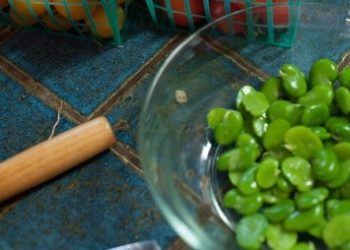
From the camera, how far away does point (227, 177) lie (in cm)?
65

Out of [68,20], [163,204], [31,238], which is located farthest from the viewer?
[68,20]

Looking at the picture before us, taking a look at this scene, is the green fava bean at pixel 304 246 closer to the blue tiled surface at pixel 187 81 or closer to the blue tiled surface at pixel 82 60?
the blue tiled surface at pixel 187 81

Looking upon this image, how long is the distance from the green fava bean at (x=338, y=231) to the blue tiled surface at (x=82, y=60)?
0.37m

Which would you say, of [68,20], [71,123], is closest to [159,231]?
[71,123]

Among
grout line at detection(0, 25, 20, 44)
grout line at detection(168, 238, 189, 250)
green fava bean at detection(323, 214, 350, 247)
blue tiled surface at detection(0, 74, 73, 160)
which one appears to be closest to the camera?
green fava bean at detection(323, 214, 350, 247)

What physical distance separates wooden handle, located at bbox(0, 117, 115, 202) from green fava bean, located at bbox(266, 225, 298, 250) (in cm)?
24

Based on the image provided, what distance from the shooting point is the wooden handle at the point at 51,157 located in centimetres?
65

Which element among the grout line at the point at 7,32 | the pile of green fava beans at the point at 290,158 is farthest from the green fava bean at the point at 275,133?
the grout line at the point at 7,32

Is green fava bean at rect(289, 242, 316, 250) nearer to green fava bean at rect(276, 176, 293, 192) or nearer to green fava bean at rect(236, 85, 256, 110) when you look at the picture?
green fava bean at rect(276, 176, 293, 192)

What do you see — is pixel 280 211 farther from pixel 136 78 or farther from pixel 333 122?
pixel 136 78

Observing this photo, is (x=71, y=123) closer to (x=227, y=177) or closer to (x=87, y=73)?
(x=87, y=73)

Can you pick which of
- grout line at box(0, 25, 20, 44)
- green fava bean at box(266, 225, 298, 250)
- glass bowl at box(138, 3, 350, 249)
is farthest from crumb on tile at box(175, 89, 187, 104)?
grout line at box(0, 25, 20, 44)

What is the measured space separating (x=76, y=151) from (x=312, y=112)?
291 millimetres

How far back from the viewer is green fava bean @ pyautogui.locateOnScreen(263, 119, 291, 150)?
0.61 m
